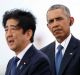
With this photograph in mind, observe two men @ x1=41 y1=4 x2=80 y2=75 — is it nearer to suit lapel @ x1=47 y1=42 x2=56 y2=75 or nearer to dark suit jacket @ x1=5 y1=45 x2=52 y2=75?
suit lapel @ x1=47 y1=42 x2=56 y2=75

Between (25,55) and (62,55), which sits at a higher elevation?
(25,55)

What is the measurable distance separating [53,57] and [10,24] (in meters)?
1.03

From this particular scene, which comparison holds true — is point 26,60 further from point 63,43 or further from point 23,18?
point 63,43

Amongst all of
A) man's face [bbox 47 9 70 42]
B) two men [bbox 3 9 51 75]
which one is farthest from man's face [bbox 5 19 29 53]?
man's face [bbox 47 9 70 42]

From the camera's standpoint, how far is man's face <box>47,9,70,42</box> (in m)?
4.12

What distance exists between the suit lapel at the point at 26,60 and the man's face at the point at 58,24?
2.57 ft

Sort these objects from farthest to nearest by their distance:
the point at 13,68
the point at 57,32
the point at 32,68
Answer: the point at 57,32, the point at 13,68, the point at 32,68

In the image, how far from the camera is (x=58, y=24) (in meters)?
4.13

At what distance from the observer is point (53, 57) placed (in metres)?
4.22

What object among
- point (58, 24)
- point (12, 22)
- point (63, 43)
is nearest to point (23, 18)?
point (12, 22)

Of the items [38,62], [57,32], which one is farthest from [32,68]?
[57,32]

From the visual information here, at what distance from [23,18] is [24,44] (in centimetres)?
28

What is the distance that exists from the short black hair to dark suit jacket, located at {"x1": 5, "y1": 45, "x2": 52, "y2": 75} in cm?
22

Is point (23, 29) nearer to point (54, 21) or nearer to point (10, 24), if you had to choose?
point (10, 24)
